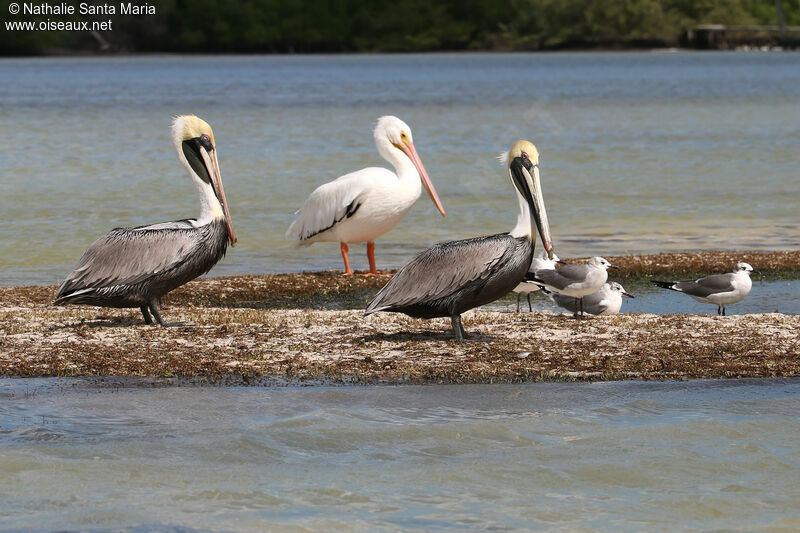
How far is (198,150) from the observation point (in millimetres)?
8867

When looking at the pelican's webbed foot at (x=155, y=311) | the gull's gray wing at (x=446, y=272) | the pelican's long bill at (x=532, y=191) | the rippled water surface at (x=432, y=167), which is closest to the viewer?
the gull's gray wing at (x=446, y=272)

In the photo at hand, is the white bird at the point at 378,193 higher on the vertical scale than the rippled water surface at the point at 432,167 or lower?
higher

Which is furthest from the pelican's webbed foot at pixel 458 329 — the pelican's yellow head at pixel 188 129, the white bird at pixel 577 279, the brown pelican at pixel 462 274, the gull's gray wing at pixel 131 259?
the pelican's yellow head at pixel 188 129

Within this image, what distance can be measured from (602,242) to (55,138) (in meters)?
24.6

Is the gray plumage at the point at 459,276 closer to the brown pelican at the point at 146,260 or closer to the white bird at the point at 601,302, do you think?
the brown pelican at the point at 146,260

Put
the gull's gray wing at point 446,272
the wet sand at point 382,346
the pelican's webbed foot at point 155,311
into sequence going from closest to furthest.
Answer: the wet sand at point 382,346 < the gull's gray wing at point 446,272 < the pelican's webbed foot at point 155,311

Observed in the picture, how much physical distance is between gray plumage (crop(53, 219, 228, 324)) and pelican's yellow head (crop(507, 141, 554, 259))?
1981 mm

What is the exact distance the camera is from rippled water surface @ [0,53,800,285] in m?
16.8

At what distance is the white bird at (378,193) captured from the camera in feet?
40.2

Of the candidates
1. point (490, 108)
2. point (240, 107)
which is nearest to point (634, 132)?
point (490, 108)

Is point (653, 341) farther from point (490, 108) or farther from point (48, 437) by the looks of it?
point (490, 108)

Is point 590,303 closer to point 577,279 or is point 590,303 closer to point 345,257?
point 577,279

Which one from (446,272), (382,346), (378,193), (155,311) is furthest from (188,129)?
(378,193)

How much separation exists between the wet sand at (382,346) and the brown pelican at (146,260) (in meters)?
0.30
